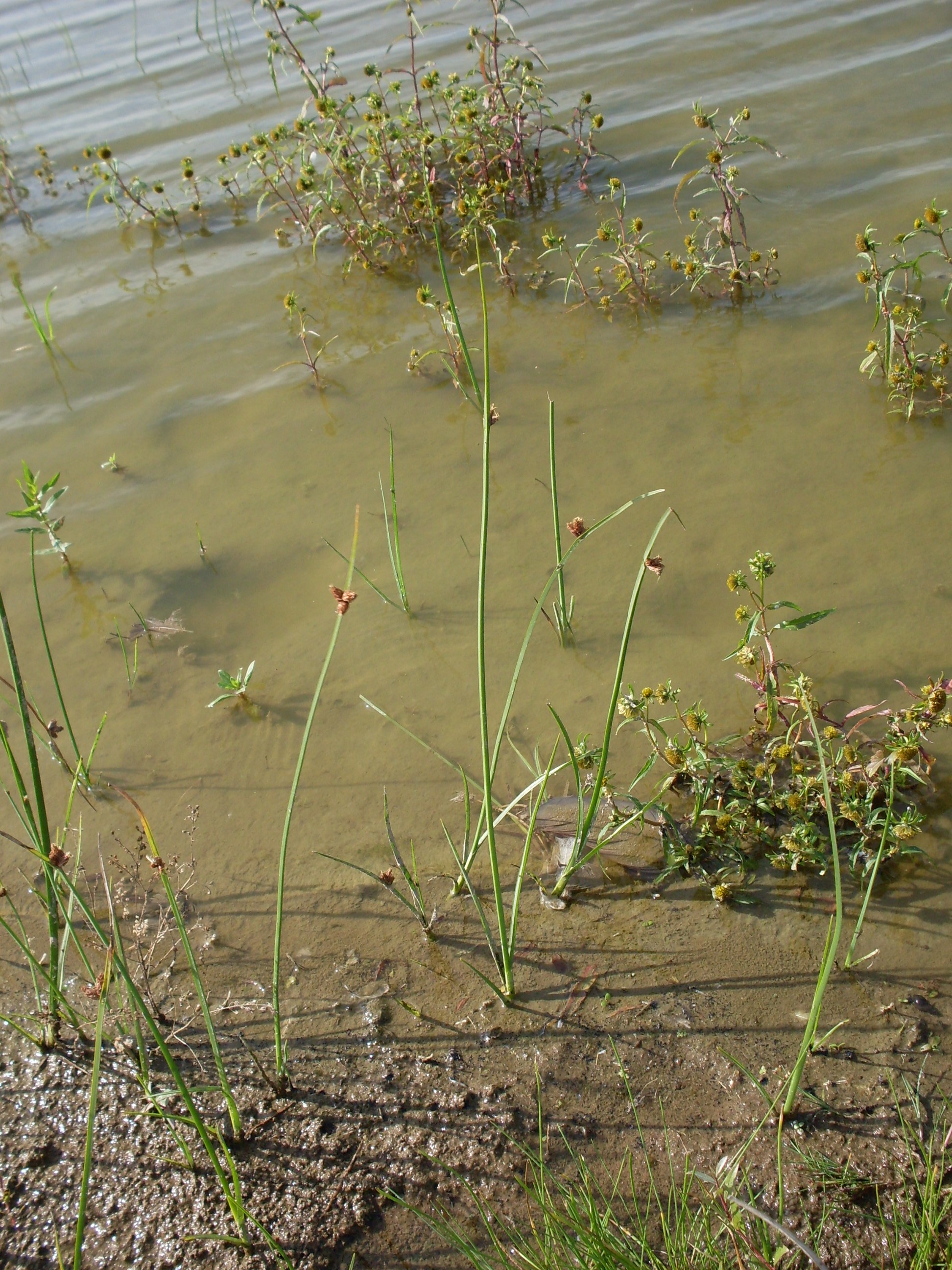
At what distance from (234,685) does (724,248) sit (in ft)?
11.2

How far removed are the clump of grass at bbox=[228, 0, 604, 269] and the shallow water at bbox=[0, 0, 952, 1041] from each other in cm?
26

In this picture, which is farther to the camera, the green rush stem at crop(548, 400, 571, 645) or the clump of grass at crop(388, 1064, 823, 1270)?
the green rush stem at crop(548, 400, 571, 645)

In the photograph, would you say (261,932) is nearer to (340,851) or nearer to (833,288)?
(340,851)

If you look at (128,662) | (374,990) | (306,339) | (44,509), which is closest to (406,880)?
(374,990)

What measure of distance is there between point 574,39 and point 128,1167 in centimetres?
785

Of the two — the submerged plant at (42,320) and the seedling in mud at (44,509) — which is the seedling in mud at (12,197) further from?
the seedling in mud at (44,509)

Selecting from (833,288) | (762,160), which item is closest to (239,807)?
(833,288)

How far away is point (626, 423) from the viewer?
398cm

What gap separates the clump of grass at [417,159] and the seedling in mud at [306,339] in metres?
0.41

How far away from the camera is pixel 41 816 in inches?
77.3

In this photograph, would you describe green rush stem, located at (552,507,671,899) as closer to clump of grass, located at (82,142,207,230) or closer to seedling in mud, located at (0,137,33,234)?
clump of grass, located at (82,142,207,230)

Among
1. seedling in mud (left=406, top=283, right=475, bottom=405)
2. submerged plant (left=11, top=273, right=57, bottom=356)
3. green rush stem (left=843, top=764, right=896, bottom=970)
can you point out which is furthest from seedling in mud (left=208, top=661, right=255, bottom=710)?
submerged plant (left=11, top=273, right=57, bottom=356)

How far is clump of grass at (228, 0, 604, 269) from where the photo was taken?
5078 mm

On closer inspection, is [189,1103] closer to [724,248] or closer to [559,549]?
[559,549]
